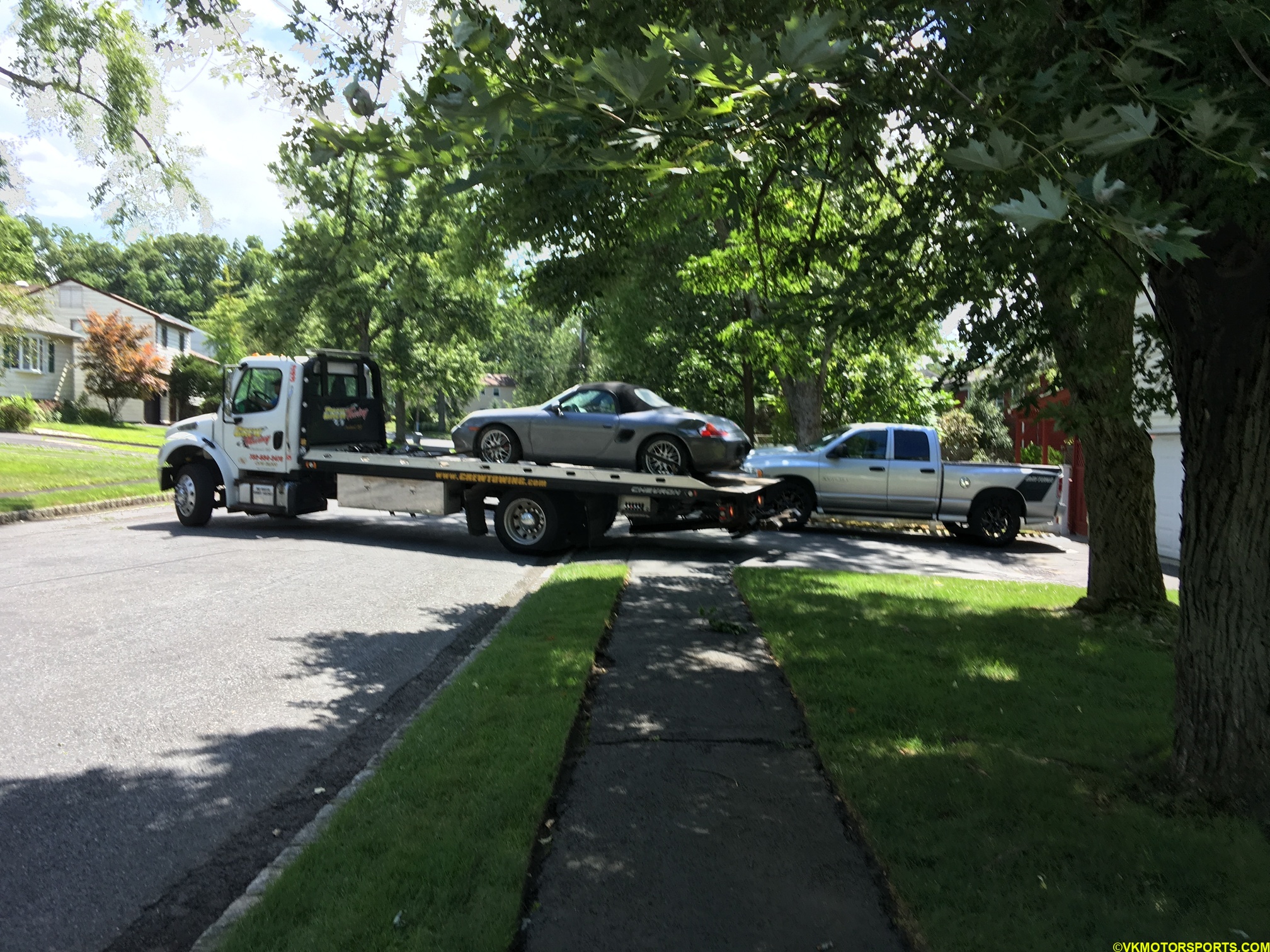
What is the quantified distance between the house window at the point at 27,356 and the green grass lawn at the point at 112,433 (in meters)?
3.58

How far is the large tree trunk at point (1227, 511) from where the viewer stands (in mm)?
4230

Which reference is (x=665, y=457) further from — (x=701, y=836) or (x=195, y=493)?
(x=701, y=836)

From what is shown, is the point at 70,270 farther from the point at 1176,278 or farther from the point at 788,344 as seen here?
the point at 1176,278

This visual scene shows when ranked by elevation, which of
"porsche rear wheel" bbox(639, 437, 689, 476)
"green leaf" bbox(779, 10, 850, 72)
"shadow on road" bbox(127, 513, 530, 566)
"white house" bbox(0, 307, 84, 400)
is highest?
"white house" bbox(0, 307, 84, 400)

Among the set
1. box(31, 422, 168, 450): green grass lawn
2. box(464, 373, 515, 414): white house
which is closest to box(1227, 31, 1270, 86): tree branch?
box(31, 422, 168, 450): green grass lawn

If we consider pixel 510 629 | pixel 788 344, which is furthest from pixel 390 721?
pixel 788 344

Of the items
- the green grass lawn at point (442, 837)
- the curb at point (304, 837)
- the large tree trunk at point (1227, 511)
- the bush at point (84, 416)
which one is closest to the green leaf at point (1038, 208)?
the large tree trunk at point (1227, 511)

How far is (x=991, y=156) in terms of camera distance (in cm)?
304

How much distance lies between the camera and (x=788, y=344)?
13227 millimetres

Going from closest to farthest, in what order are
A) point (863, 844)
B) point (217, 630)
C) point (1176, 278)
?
point (863, 844)
point (1176, 278)
point (217, 630)

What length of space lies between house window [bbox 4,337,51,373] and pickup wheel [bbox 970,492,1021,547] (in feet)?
131

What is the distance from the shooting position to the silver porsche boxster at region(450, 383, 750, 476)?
13812 millimetres

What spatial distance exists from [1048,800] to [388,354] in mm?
38860

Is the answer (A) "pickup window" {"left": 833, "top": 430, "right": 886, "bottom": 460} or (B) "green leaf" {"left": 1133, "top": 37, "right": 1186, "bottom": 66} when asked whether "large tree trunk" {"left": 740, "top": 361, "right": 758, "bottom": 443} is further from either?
(B) "green leaf" {"left": 1133, "top": 37, "right": 1186, "bottom": 66}
